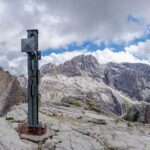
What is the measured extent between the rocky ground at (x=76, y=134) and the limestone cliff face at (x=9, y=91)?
55.5 metres

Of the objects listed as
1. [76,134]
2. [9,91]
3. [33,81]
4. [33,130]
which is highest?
[33,81]

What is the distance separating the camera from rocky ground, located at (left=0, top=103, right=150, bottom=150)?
29.9 m

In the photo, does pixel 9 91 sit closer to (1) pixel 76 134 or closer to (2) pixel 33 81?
(1) pixel 76 134

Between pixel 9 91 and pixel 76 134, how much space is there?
72729 mm

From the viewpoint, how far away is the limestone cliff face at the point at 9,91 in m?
98.9

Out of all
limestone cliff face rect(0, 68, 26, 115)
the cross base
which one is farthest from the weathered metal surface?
Result: limestone cliff face rect(0, 68, 26, 115)

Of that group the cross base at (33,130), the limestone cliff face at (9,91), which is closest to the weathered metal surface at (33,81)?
the cross base at (33,130)

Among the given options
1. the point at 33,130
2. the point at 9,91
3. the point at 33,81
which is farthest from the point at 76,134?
the point at 9,91

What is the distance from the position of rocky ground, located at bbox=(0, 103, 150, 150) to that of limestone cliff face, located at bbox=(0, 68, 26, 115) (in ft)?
182

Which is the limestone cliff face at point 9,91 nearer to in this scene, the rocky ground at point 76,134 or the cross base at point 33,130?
the rocky ground at point 76,134

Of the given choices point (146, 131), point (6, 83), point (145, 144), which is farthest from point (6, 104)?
point (145, 144)

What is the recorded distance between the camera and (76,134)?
33.1 meters

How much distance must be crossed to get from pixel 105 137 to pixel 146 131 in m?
7.09

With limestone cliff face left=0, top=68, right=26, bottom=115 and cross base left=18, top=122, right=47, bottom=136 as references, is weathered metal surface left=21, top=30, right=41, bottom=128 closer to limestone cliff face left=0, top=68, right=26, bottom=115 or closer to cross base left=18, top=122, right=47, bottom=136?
cross base left=18, top=122, right=47, bottom=136
